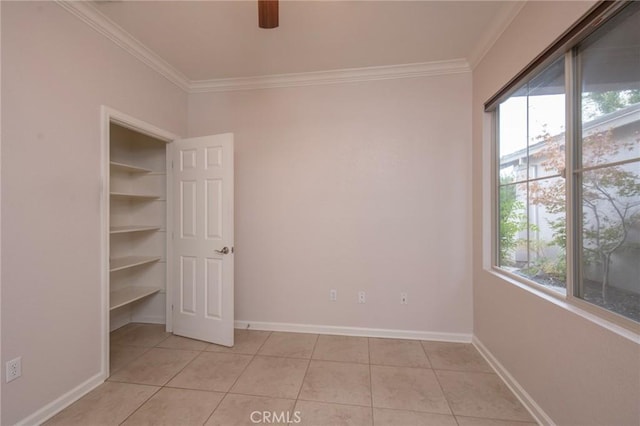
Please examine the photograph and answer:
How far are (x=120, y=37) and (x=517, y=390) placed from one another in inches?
161

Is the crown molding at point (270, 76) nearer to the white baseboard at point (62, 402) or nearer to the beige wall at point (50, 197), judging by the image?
the beige wall at point (50, 197)

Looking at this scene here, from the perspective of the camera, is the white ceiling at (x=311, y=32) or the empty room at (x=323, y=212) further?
the white ceiling at (x=311, y=32)

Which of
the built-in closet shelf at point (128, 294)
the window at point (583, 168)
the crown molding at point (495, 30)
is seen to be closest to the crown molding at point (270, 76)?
the crown molding at point (495, 30)

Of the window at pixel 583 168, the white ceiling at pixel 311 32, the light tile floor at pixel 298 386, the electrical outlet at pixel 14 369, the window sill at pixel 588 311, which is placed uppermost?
the white ceiling at pixel 311 32

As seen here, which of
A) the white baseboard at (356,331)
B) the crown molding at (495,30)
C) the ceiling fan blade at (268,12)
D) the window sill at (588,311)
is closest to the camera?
the window sill at (588,311)

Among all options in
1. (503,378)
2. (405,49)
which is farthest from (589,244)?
(405,49)

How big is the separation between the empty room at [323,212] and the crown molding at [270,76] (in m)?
0.02

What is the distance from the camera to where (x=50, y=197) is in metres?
1.62

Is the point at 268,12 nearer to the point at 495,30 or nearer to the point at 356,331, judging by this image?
the point at 495,30

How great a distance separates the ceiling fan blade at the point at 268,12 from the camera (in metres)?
1.31

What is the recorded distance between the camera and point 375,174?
2.67 meters

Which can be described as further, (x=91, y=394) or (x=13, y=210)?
(x=91, y=394)

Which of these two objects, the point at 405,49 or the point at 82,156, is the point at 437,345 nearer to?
the point at 405,49

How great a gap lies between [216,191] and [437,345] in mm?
2684
